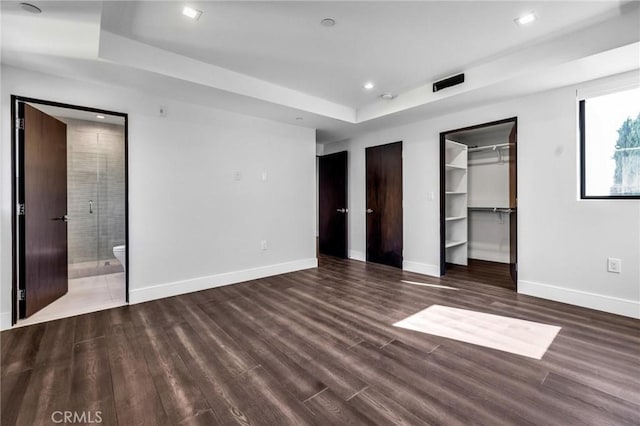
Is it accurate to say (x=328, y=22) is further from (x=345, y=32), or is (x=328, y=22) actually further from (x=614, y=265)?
(x=614, y=265)

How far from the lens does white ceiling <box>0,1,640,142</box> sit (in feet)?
7.09

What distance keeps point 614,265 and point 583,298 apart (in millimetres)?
438

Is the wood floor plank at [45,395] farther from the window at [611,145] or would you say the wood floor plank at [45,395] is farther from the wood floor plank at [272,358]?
the window at [611,145]

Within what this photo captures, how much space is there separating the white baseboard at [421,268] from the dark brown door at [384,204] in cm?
12

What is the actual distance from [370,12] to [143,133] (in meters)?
2.69

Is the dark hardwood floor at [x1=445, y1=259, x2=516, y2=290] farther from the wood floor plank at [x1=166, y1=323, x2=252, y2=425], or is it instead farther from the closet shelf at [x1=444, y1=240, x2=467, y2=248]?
the wood floor plank at [x1=166, y1=323, x2=252, y2=425]

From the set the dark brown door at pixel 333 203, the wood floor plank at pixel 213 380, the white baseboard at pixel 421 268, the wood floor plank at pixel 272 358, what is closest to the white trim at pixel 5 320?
the wood floor plank at pixel 213 380

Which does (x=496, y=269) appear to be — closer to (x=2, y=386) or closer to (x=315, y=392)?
(x=315, y=392)

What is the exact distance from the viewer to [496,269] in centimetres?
468

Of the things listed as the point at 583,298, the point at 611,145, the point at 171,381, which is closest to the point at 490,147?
the point at 611,145

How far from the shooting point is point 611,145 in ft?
9.73

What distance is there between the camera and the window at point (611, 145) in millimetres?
2838

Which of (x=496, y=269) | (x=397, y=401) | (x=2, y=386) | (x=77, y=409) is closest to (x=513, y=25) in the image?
(x=397, y=401)

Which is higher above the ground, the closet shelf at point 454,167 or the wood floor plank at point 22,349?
the closet shelf at point 454,167
